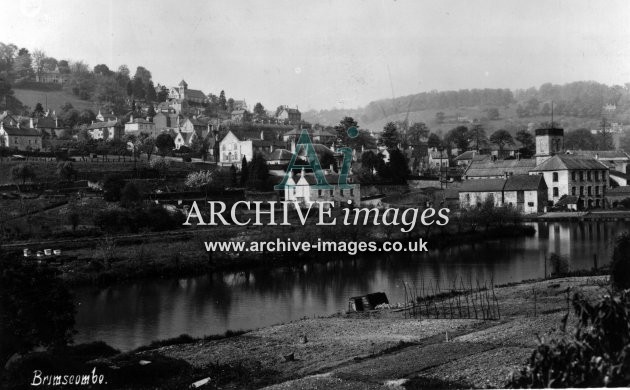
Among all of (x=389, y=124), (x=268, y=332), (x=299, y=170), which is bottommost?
(x=268, y=332)

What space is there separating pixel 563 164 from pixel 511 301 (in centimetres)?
2265

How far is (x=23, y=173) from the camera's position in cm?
2920

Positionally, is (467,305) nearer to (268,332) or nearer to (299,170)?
(268,332)

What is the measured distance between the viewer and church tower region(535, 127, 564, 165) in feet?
126

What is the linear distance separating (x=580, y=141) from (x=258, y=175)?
3444cm

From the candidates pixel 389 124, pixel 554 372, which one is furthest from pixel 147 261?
pixel 389 124

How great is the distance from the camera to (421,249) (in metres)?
23.0

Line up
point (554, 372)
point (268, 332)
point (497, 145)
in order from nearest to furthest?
point (554, 372), point (268, 332), point (497, 145)

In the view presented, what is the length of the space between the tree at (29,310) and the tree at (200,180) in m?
17.3

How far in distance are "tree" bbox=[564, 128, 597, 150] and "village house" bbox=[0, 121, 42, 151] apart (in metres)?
38.2

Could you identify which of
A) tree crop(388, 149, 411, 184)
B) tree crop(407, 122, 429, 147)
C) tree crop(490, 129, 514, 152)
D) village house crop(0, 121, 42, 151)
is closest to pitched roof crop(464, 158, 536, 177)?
tree crop(388, 149, 411, 184)

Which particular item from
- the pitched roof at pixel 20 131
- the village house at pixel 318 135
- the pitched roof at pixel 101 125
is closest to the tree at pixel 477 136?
the village house at pixel 318 135

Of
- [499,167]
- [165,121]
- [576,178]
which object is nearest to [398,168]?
[499,167]

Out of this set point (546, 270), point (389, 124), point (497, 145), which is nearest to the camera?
point (546, 270)
